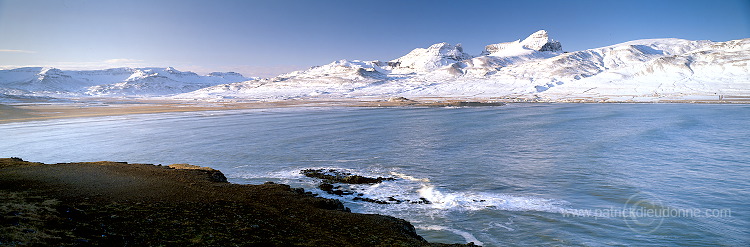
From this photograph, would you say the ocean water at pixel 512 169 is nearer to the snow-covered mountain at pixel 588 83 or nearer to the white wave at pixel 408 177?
the white wave at pixel 408 177

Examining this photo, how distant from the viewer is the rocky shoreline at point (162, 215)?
273 inches

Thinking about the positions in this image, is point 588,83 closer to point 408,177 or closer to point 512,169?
point 512,169

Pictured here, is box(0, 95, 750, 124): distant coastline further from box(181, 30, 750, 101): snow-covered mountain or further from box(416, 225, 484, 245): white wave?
box(416, 225, 484, 245): white wave

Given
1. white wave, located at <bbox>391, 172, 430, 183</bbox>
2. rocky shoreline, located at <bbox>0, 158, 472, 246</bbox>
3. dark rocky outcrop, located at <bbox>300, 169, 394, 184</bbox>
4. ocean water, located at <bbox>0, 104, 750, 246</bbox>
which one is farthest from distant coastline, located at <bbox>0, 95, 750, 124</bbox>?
white wave, located at <bbox>391, 172, 430, 183</bbox>

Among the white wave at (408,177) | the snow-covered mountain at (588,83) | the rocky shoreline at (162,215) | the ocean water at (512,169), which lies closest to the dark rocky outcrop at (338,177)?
the ocean water at (512,169)

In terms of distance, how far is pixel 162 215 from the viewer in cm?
841

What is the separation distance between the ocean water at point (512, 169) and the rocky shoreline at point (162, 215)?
3045mm

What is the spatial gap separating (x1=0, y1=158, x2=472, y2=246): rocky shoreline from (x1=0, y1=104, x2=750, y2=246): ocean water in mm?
3045

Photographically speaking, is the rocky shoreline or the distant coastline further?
the distant coastline

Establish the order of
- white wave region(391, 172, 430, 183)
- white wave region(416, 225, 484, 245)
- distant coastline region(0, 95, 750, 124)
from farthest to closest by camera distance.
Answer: distant coastline region(0, 95, 750, 124) < white wave region(391, 172, 430, 183) < white wave region(416, 225, 484, 245)

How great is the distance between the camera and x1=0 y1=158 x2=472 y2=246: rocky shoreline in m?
6.92

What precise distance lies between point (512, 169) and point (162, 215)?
16.3 m

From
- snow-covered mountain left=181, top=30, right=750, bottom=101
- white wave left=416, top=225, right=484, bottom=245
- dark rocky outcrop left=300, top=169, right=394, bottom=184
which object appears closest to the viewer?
white wave left=416, top=225, right=484, bottom=245

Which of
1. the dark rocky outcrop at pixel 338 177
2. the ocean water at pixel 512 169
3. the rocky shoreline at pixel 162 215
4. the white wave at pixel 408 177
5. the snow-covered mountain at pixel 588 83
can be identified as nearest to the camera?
the rocky shoreline at pixel 162 215
